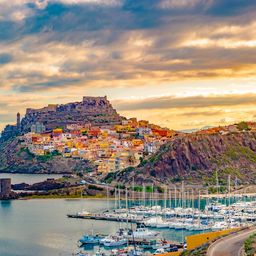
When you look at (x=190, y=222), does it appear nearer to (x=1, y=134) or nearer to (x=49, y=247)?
(x=49, y=247)

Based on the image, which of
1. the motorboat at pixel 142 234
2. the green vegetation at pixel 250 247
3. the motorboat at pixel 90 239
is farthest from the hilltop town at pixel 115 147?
the green vegetation at pixel 250 247

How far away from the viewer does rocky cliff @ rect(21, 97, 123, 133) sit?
128m

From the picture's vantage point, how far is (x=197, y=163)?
244 ft

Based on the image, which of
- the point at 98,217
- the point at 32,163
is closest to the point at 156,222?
the point at 98,217

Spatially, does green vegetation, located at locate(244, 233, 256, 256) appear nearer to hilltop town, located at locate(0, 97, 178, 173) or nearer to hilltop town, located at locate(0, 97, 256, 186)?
hilltop town, located at locate(0, 97, 256, 186)

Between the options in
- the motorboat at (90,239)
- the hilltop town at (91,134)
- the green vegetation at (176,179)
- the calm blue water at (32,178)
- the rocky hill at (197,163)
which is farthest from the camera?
the hilltop town at (91,134)

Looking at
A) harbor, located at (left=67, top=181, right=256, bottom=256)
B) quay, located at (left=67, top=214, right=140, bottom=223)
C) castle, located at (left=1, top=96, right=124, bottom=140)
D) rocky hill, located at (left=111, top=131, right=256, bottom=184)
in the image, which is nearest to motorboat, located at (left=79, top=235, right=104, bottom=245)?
harbor, located at (left=67, top=181, right=256, bottom=256)

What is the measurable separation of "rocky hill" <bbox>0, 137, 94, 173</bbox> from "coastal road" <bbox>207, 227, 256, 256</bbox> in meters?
70.7

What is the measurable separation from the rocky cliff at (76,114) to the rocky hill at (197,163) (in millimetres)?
48674

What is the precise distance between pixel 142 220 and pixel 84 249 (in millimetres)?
9894

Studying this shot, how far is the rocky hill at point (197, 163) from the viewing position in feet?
235

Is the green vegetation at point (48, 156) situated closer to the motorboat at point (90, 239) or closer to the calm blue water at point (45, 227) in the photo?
the calm blue water at point (45, 227)

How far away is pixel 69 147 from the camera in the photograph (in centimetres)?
10725

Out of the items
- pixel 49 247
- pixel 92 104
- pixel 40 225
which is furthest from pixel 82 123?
pixel 49 247
